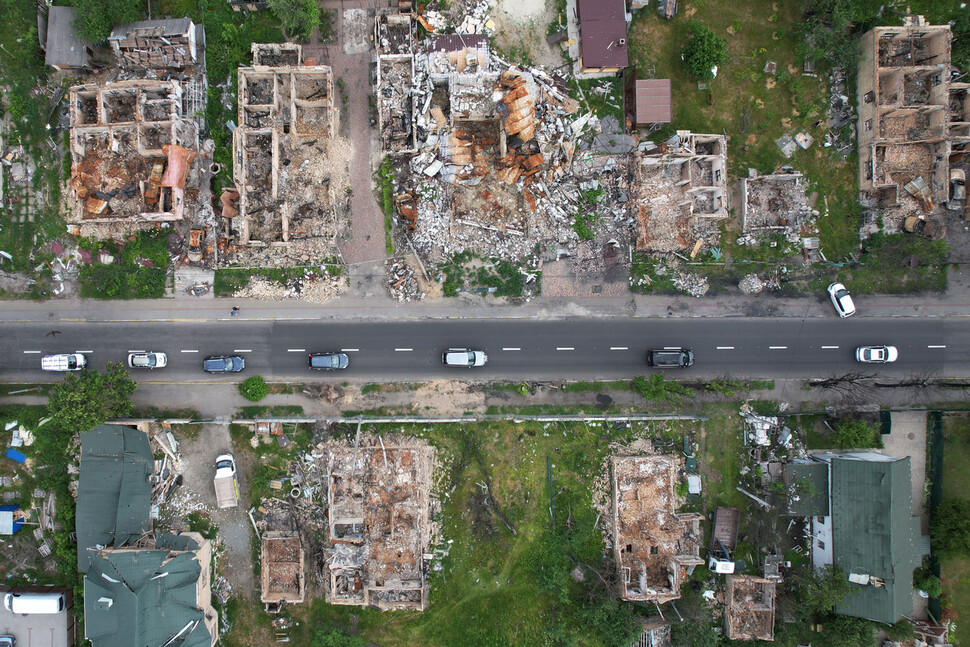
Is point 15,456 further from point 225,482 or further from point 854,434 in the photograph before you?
point 854,434

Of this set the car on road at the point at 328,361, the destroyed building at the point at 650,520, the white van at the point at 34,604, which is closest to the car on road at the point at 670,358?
the destroyed building at the point at 650,520

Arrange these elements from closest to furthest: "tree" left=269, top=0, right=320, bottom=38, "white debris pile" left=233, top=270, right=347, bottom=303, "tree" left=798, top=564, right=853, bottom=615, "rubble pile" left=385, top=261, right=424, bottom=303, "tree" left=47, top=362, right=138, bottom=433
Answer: "tree" left=47, top=362, right=138, bottom=433 < "tree" left=798, top=564, right=853, bottom=615 < "tree" left=269, top=0, right=320, bottom=38 < "rubble pile" left=385, top=261, right=424, bottom=303 < "white debris pile" left=233, top=270, right=347, bottom=303

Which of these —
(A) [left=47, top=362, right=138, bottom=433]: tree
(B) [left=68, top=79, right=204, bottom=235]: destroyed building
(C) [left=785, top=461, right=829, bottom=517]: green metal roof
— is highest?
(B) [left=68, top=79, right=204, bottom=235]: destroyed building

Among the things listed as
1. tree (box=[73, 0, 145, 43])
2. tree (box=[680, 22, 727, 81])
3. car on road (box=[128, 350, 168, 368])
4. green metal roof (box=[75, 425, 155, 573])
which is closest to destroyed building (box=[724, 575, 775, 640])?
tree (box=[680, 22, 727, 81])

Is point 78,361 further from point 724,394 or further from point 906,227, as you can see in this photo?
point 906,227

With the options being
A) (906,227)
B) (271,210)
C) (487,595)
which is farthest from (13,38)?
(906,227)

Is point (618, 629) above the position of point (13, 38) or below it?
below

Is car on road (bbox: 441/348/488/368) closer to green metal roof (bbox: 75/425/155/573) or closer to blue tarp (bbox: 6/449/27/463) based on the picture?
green metal roof (bbox: 75/425/155/573)

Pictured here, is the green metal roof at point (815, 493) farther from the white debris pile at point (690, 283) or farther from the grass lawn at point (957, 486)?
the white debris pile at point (690, 283)
